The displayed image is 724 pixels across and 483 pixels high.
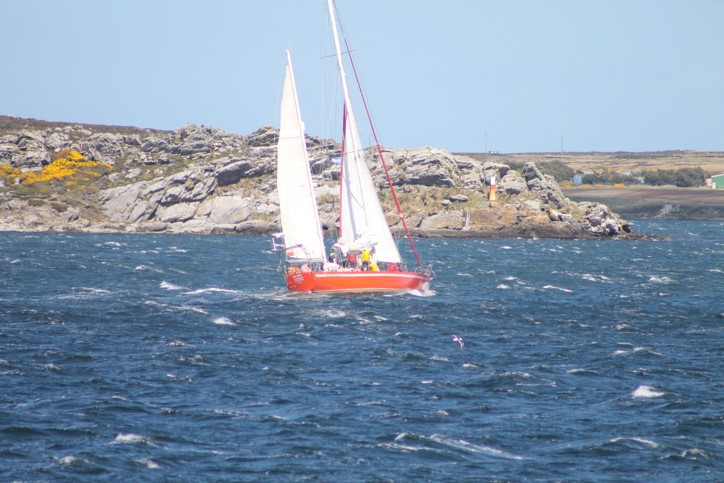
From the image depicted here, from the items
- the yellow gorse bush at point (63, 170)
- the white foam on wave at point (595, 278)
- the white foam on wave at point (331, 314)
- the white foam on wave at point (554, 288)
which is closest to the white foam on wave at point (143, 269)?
the white foam on wave at point (331, 314)

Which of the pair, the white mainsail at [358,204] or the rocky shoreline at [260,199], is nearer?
the white mainsail at [358,204]

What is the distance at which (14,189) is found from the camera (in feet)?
424

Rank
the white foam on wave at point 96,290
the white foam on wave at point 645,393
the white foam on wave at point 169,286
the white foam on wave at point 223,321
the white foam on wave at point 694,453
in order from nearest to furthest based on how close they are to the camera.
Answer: the white foam on wave at point 694,453 → the white foam on wave at point 645,393 → the white foam on wave at point 223,321 → the white foam on wave at point 96,290 → the white foam on wave at point 169,286

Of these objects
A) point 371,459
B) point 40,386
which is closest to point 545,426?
point 371,459

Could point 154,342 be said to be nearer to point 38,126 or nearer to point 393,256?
point 393,256

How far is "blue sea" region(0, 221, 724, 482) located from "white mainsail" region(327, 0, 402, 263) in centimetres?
334

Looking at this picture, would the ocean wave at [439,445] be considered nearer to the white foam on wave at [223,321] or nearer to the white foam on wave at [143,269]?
the white foam on wave at [223,321]

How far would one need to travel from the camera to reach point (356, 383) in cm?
2770

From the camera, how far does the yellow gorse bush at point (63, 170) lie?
134 meters

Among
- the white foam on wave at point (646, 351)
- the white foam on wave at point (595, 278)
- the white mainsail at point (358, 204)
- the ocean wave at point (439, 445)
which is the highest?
the white mainsail at point (358, 204)

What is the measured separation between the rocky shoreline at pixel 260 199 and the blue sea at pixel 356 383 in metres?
62.1

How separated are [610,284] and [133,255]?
36.5m

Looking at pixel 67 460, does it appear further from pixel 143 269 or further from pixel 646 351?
pixel 143 269

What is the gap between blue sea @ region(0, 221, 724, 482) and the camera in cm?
2059
